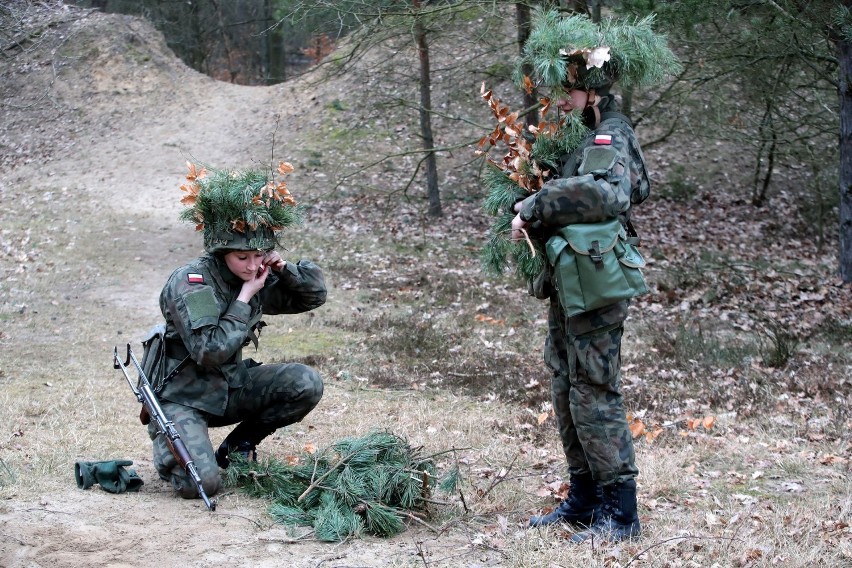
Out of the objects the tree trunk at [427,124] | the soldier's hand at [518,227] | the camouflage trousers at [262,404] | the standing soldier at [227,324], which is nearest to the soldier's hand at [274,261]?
the standing soldier at [227,324]

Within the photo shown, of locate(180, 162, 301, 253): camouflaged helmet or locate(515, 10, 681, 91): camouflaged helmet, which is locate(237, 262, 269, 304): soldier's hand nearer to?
locate(180, 162, 301, 253): camouflaged helmet

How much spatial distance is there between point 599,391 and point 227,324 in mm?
2016

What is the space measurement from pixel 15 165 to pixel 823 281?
16153 mm

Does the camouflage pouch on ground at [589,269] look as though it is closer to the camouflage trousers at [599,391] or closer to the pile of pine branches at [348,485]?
the camouflage trousers at [599,391]

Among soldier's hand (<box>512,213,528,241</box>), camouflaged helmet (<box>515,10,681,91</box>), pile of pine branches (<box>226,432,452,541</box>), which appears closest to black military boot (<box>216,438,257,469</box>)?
pile of pine branches (<box>226,432,452,541</box>)

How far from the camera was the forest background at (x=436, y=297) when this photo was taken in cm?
439

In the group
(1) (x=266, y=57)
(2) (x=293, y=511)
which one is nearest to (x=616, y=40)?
(2) (x=293, y=511)

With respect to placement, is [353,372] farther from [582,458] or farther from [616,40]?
[616,40]

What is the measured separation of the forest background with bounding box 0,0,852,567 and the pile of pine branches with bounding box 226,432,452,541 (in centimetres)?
11

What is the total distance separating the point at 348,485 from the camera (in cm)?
456

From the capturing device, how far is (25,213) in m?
15.6

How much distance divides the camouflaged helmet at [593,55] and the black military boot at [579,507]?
199 centimetres

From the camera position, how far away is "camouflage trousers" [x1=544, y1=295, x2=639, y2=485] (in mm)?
4113

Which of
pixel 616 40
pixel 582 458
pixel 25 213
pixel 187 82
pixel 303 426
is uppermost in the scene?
pixel 187 82
